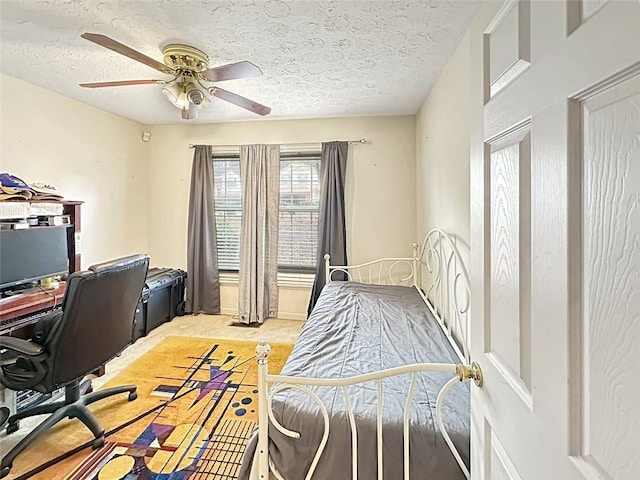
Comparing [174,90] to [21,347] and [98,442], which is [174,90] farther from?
[98,442]

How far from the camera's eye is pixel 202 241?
14.0ft

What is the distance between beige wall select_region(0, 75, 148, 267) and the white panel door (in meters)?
3.48

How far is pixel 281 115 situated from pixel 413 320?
2.67 m

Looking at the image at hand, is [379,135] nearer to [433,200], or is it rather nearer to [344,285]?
[433,200]

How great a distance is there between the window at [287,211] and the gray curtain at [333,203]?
214 millimetres

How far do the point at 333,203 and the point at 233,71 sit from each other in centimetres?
208

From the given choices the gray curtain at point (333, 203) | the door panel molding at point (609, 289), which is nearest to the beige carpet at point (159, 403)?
the gray curtain at point (333, 203)

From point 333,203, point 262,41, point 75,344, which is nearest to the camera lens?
point 75,344

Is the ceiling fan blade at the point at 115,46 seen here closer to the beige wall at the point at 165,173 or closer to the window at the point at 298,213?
the beige wall at the point at 165,173

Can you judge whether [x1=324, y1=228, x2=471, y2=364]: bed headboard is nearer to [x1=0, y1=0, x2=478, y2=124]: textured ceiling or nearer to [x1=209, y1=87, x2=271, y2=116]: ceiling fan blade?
[x1=0, y1=0, x2=478, y2=124]: textured ceiling

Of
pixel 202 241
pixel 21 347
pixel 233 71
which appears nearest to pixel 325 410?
pixel 21 347

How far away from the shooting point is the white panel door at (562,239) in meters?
0.45

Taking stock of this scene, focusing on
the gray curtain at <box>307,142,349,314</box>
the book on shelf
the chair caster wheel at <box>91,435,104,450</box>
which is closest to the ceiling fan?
the book on shelf

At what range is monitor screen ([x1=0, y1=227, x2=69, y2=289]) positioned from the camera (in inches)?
91.0
